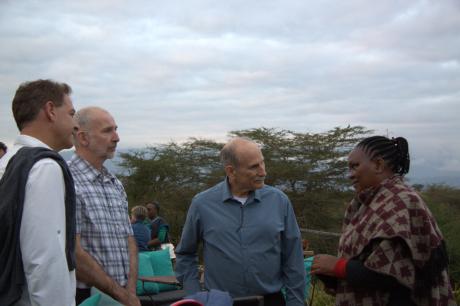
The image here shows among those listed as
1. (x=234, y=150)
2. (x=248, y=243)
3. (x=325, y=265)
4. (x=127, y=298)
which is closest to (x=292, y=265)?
(x=248, y=243)

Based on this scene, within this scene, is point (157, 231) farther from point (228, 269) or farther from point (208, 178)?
point (228, 269)

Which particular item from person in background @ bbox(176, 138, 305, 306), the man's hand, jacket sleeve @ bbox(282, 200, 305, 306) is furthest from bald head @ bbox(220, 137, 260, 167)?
the man's hand

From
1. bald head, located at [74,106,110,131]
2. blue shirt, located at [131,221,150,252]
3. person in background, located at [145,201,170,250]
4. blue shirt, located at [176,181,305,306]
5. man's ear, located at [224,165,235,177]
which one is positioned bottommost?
person in background, located at [145,201,170,250]

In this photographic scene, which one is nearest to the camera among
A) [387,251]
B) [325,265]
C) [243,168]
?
[387,251]

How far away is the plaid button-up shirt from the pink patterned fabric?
4.69 feet

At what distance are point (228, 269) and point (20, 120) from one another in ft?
5.69

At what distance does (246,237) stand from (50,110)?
162 centimetres

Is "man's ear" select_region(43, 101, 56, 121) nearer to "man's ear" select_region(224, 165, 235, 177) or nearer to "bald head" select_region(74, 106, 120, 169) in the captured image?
"bald head" select_region(74, 106, 120, 169)

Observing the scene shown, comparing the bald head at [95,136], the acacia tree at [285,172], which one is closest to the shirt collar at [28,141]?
the bald head at [95,136]

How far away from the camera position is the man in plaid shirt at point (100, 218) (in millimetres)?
3594

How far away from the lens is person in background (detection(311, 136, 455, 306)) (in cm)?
310

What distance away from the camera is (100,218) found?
3730mm

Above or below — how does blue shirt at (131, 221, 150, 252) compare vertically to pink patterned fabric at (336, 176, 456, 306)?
below

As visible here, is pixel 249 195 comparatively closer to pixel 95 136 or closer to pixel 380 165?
pixel 380 165
